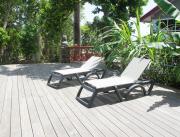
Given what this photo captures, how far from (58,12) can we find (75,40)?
2.24 meters

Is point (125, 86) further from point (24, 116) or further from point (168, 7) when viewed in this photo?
point (24, 116)

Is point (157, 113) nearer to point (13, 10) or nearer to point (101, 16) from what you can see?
point (101, 16)

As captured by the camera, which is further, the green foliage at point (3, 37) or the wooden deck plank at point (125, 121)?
the green foliage at point (3, 37)

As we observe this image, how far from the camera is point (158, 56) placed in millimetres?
8758

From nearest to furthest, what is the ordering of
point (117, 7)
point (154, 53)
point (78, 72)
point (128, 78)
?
point (128, 78), point (154, 53), point (78, 72), point (117, 7)

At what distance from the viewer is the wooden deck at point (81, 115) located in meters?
4.80

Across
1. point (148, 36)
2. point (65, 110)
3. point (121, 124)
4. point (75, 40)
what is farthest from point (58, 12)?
point (121, 124)

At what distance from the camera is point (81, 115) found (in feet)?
18.8

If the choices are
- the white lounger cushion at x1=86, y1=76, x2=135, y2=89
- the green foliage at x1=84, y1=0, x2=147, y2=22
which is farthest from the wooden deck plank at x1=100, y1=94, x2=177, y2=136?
the green foliage at x1=84, y1=0, x2=147, y2=22

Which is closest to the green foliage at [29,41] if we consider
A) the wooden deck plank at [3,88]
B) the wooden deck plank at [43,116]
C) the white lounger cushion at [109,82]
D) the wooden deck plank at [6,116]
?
the wooden deck plank at [3,88]

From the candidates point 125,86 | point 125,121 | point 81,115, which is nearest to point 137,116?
point 125,121

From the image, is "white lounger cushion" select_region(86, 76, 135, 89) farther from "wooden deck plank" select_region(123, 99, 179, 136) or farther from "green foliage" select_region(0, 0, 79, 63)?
"green foliage" select_region(0, 0, 79, 63)

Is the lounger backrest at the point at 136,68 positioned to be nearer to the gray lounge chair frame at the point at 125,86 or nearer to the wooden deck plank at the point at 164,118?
the gray lounge chair frame at the point at 125,86

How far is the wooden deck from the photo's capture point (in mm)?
4801
